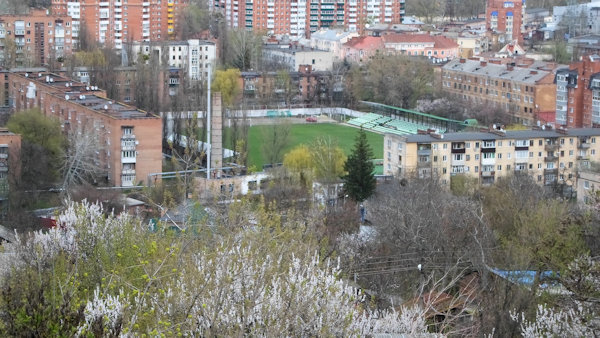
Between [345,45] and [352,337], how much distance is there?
1159 inches

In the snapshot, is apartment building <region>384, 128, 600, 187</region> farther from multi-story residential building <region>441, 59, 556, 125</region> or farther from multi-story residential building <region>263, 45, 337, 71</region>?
multi-story residential building <region>263, 45, 337, 71</region>

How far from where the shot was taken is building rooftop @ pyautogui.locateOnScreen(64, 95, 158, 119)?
62.9 feet

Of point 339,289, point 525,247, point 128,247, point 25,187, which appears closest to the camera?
point 339,289

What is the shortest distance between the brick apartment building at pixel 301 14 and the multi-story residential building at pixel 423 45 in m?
4.02

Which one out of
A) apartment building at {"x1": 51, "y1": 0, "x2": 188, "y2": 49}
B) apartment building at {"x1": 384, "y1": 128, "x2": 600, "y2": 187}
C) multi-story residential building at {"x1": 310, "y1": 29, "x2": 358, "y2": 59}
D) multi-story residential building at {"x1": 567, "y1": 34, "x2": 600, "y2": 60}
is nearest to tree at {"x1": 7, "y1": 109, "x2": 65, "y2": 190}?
apartment building at {"x1": 384, "y1": 128, "x2": 600, "y2": 187}

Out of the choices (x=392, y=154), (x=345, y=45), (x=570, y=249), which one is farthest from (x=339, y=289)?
(x=345, y=45)

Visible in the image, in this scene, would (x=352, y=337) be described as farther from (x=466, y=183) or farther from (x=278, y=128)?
(x=278, y=128)

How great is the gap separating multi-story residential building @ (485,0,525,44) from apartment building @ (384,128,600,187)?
62.2 ft

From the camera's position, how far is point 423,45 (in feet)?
114

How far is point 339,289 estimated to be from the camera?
6.46 meters

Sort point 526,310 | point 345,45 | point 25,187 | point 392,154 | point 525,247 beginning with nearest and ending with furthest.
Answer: point 526,310 → point 525,247 → point 25,187 → point 392,154 → point 345,45

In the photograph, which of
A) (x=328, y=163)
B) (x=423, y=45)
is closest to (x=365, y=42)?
(x=423, y=45)

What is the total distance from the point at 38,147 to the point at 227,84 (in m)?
10.6

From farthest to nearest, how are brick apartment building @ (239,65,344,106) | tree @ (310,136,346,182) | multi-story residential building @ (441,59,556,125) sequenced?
brick apartment building @ (239,65,344,106)
multi-story residential building @ (441,59,556,125)
tree @ (310,136,346,182)
